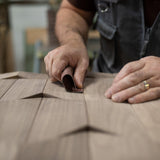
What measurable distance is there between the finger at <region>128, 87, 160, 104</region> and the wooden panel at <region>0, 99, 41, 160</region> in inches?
12.2

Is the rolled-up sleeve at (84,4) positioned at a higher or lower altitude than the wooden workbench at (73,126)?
higher

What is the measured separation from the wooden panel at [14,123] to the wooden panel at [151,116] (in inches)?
11.7

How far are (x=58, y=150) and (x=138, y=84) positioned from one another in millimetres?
406

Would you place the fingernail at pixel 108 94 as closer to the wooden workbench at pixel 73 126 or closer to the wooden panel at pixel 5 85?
the wooden workbench at pixel 73 126

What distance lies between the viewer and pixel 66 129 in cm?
54

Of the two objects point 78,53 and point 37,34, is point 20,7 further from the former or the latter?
point 78,53

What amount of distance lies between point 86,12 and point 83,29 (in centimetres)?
11

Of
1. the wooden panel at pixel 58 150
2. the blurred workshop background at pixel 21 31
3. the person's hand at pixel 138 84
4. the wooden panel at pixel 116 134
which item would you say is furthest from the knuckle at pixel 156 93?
the blurred workshop background at pixel 21 31

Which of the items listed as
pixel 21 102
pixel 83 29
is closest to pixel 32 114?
pixel 21 102

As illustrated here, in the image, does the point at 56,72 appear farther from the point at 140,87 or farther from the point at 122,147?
the point at 122,147

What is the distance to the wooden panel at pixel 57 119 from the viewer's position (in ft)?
1.71

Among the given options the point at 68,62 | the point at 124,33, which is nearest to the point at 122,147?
the point at 68,62

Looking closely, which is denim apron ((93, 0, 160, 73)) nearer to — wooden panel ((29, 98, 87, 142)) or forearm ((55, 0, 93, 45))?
forearm ((55, 0, 93, 45))

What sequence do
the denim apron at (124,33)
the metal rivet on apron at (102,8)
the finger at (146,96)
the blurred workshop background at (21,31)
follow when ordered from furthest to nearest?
the blurred workshop background at (21,31)
the metal rivet on apron at (102,8)
the denim apron at (124,33)
the finger at (146,96)
